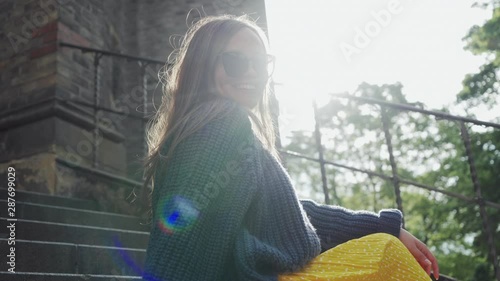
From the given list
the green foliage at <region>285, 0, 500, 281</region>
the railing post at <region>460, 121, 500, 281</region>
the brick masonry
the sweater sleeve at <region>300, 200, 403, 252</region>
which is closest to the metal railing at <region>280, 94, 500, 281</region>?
the railing post at <region>460, 121, 500, 281</region>

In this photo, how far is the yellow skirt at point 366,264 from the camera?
4.38 feet

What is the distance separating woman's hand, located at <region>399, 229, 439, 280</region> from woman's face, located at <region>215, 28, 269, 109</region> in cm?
74

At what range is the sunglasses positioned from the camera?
1666mm

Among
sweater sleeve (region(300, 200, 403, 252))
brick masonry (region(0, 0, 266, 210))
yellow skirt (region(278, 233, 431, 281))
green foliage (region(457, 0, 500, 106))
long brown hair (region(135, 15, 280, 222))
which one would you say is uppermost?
green foliage (region(457, 0, 500, 106))

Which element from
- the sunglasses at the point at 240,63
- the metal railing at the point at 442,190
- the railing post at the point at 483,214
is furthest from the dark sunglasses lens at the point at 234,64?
the railing post at the point at 483,214

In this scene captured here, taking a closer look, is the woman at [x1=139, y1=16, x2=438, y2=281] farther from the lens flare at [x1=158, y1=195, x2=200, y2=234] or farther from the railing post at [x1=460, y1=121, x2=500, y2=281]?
the railing post at [x1=460, y1=121, x2=500, y2=281]

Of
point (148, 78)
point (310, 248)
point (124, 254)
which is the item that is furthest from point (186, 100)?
point (148, 78)

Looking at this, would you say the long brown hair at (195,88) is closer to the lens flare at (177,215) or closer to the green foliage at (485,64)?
the lens flare at (177,215)

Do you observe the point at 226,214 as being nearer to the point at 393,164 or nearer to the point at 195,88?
the point at 195,88

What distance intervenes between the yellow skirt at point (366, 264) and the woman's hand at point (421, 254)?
1.28 feet

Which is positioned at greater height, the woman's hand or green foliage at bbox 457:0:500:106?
green foliage at bbox 457:0:500:106

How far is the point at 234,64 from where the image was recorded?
1673 millimetres

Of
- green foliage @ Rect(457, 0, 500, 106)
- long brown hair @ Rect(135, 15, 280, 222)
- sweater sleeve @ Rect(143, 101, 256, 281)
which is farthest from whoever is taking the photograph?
green foliage @ Rect(457, 0, 500, 106)

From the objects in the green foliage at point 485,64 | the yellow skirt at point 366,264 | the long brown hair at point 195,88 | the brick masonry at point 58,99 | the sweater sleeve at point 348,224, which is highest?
the green foliage at point 485,64
